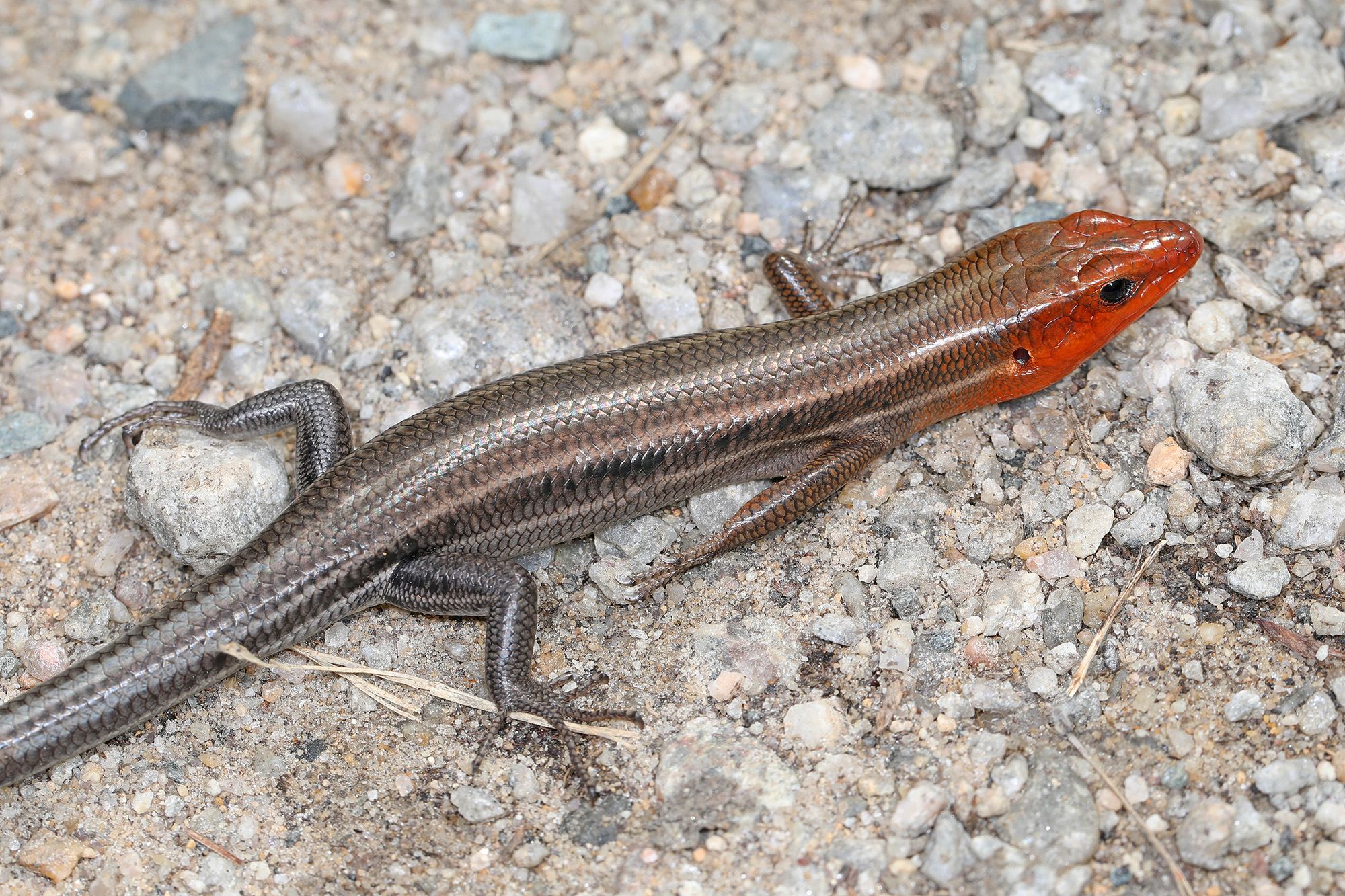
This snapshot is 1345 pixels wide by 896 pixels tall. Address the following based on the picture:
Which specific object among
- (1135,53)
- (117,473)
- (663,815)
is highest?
(1135,53)

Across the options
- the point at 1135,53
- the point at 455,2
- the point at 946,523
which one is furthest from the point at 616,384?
the point at 1135,53

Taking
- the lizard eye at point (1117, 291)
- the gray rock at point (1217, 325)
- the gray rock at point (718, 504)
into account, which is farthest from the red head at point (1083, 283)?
the gray rock at point (718, 504)

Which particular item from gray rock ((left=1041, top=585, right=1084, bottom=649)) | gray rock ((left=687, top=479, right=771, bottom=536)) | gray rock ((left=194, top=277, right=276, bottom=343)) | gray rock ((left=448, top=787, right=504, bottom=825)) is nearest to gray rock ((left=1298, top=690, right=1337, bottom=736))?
gray rock ((left=1041, top=585, right=1084, bottom=649))

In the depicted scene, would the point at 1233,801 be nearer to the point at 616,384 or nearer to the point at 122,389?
the point at 616,384

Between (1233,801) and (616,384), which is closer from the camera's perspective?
A: (1233,801)

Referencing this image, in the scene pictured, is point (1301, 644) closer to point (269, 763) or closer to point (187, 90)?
point (269, 763)

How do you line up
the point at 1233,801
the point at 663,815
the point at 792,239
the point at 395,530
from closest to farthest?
the point at 1233,801 < the point at 663,815 < the point at 395,530 < the point at 792,239
